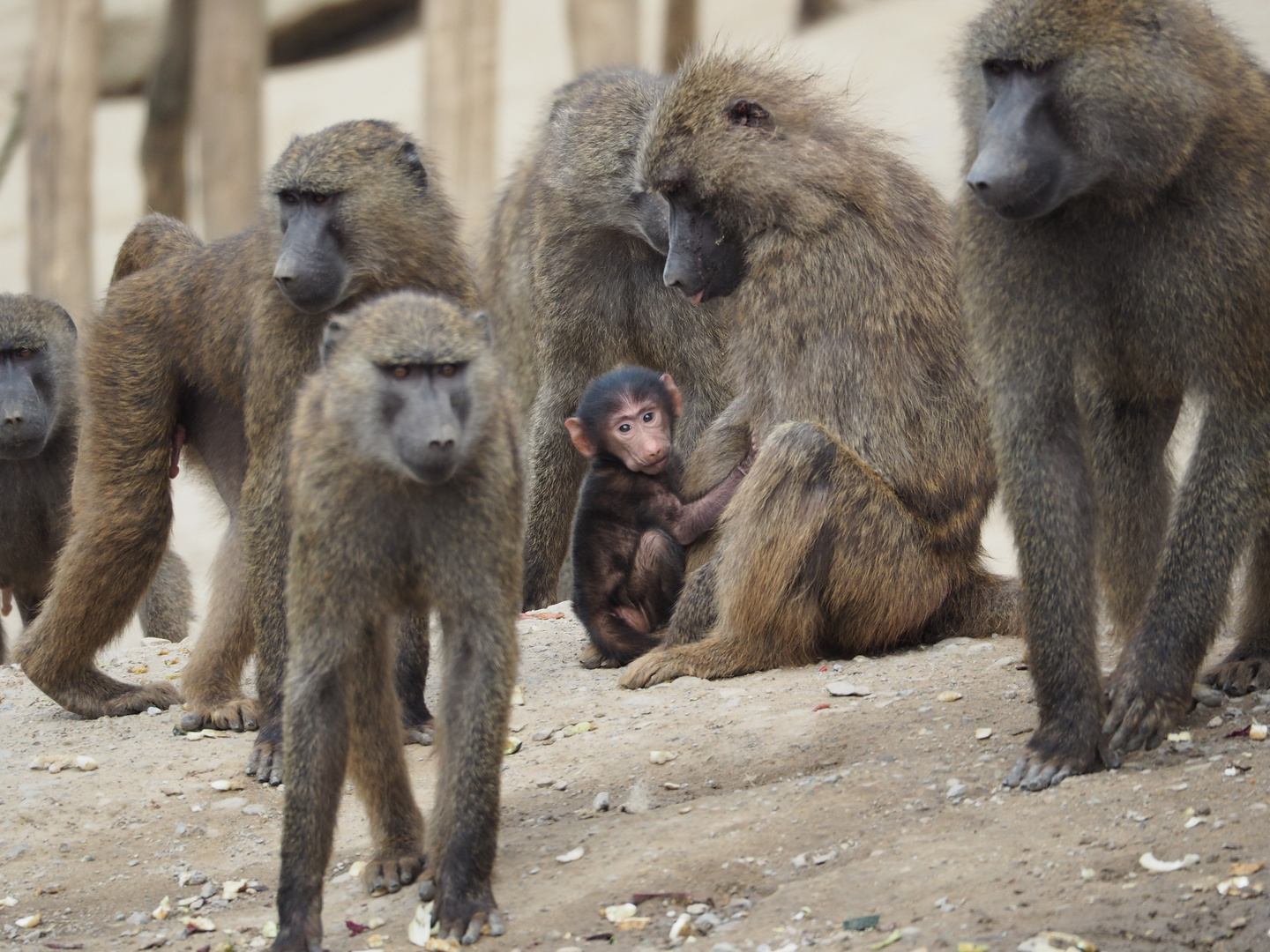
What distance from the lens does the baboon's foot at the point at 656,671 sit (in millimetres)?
4281

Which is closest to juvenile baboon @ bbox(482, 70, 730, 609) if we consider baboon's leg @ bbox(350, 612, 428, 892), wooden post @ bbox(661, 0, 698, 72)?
baboon's leg @ bbox(350, 612, 428, 892)

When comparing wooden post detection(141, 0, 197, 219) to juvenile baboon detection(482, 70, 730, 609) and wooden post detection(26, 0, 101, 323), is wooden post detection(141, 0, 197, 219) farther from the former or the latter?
juvenile baboon detection(482, 70, 730, 609)

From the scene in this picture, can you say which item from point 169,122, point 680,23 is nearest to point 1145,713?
point 680,23

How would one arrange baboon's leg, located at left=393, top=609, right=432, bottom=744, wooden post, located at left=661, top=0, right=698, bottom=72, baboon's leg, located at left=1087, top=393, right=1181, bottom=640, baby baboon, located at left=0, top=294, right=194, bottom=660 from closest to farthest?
baboon's leg, located at left=1087, top=393, right=1181, bottom=640
baboon's leg, located at left=393, top=609, right=432, bottom=744
baby baboon, located at left=0, top=294, right=194, bottom=660
wooden post, located at left=661, top=0, right=698, bottom=72

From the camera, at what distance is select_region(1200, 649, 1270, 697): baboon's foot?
370 cm

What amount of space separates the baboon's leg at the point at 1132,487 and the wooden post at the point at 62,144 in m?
7.29

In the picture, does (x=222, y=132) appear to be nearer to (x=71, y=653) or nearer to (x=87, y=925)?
(x=71, y=653)

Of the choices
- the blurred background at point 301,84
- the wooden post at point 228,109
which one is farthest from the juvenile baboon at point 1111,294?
the wooden post at point 228,109

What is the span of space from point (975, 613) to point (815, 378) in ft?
2.76

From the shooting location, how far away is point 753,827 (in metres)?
3.35

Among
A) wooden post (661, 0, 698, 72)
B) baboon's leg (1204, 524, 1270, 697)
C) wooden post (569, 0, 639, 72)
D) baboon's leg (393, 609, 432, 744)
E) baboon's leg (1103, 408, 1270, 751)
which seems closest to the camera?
Result: baboon's leg (1103, 408, 1270, 751)

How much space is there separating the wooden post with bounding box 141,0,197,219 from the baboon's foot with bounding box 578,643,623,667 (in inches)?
301

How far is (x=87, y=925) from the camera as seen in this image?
3375 mm

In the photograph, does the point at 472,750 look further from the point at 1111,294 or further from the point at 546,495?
the point at 546,495
